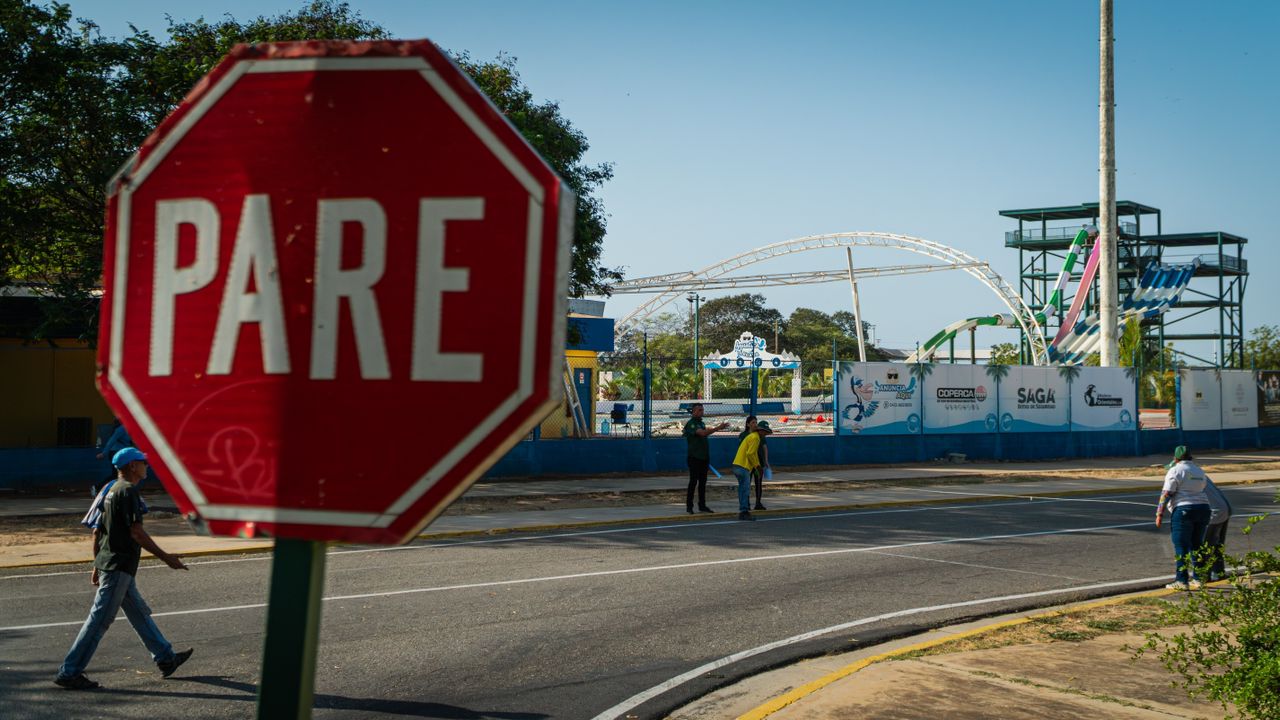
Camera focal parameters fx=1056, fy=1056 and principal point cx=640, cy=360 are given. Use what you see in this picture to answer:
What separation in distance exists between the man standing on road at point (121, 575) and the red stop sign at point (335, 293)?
6.88 meters

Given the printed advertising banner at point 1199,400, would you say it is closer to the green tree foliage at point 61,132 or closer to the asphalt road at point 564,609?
the asphalt road at point 564,609

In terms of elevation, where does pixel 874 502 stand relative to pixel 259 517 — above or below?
below

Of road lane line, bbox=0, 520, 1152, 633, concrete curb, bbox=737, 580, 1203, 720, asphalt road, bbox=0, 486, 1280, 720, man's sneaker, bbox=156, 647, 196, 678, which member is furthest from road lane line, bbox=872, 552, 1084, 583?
A: man's sneaker, bbox=156, 647, 196, 678

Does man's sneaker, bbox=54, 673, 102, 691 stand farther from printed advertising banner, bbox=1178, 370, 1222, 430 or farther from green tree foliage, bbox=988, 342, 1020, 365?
green tree foliage, bbox=988, 342, 1020, 365

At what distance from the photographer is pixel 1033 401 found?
3362cm

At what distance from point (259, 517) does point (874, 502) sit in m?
19.9

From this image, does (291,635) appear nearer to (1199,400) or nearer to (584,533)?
(584,533)

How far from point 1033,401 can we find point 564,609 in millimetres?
26840

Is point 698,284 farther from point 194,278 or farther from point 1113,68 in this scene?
point 194,278

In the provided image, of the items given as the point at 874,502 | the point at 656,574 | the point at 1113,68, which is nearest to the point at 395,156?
the point at 656,574

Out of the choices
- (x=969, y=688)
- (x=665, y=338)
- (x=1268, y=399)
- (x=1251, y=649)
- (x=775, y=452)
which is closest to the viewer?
(x=1251, y=649)

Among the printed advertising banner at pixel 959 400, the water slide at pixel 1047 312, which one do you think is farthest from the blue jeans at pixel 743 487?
the water slide at pixel 1047 312

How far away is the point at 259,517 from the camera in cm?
155

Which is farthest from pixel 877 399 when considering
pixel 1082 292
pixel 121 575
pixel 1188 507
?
pixel 1082 292
